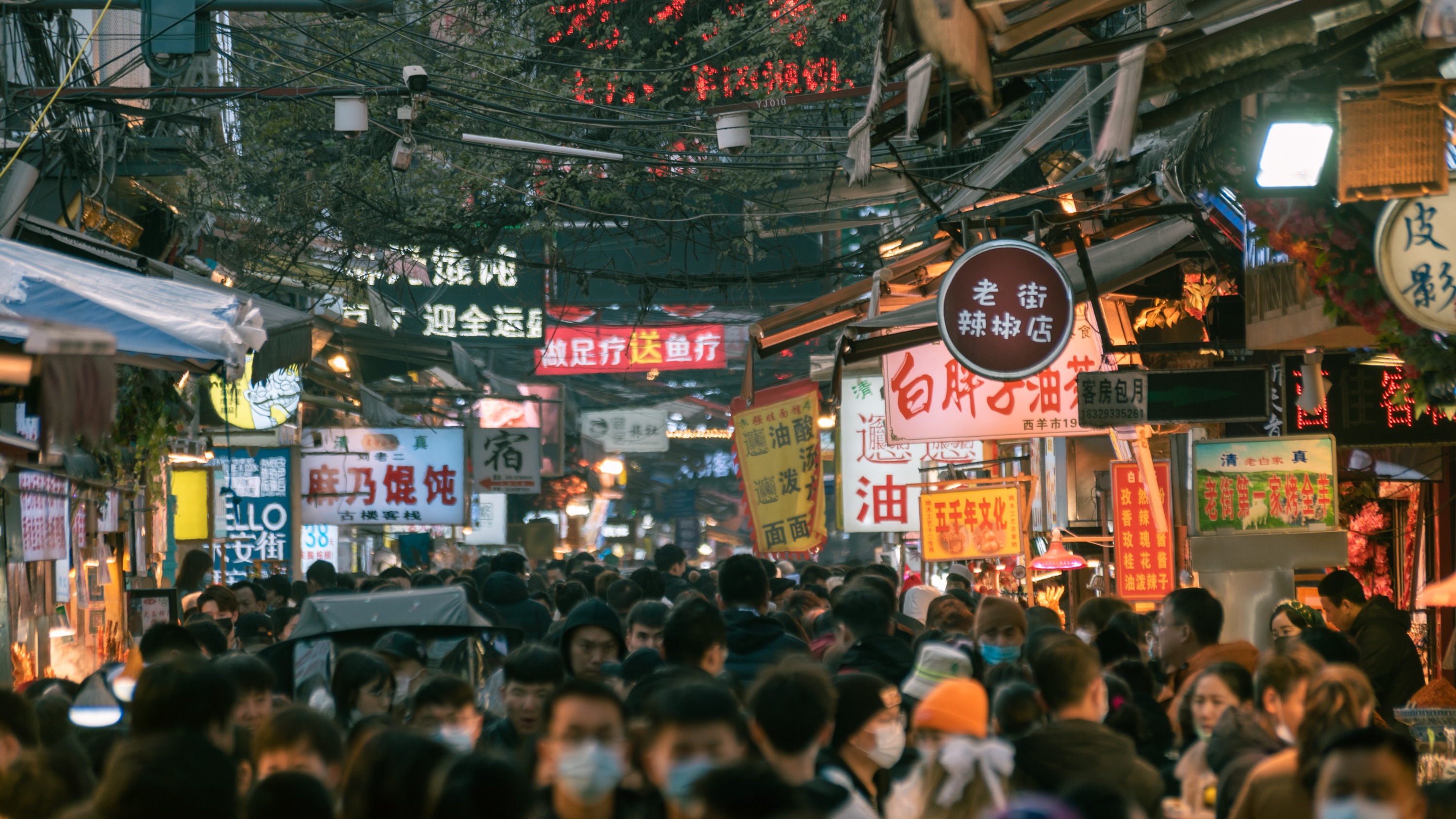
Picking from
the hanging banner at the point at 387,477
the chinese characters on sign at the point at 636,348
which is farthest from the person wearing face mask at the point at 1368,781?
the chinese characters on sign at the point at 636,348

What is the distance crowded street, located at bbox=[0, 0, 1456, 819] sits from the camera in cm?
479

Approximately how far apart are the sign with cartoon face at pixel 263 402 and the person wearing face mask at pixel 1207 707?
1328cm

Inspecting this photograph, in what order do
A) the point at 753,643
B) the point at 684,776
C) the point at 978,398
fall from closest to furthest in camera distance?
the point at 684,776 → the point at 753,643 → the point at 978,398

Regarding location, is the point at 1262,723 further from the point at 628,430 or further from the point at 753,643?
the point at 628,430

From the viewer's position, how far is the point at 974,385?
13.1 meters

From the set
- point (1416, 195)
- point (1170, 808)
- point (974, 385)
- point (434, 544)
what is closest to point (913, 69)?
point (1416, 195)

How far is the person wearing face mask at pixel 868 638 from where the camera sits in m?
7.51

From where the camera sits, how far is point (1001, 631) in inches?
324

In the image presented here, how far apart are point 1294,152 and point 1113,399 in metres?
3.39

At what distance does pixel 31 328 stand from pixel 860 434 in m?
13.0

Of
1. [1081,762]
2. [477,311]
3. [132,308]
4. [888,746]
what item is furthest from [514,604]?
[477,311]

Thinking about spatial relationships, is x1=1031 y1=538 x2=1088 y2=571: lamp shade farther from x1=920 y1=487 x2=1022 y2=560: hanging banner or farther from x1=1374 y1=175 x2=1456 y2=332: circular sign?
x1=1374 y1=175 x2=1456 y2=332: circular sign

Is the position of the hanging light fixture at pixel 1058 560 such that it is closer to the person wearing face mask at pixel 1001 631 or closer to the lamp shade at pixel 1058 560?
the lamp shade at pixel 1058 560

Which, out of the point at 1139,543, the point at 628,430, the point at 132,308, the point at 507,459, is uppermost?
the point at 628,430
